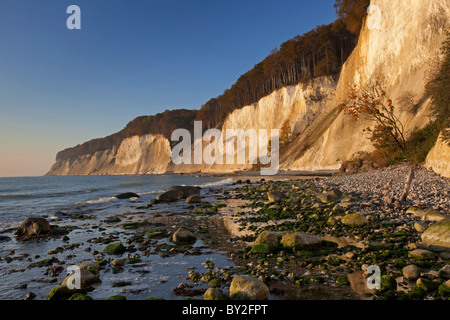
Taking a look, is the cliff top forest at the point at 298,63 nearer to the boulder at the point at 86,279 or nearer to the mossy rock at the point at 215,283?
the mossy rock at the point at 215,283

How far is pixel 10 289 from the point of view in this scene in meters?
5.23

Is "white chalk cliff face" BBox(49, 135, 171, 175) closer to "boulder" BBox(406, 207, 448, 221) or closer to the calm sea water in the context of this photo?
the calm sea water

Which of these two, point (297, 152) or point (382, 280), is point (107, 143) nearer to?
point (297, 152)

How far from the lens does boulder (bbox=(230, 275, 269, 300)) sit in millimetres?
4191

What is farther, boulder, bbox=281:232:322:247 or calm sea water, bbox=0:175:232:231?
calm sea water, bbox=0:175:232:231

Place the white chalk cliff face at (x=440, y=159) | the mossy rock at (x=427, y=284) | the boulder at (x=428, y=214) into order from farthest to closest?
1. the white chalk cliff face at (x=440, y=159)
2. the boulder at (x=428, y=214)
3. the mossy rock at (x=427, y=284)

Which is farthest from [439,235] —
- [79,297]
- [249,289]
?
[79,297]

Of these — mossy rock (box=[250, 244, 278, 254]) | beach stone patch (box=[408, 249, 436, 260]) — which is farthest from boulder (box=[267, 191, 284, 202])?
beach stone patch (box=[408, 249, 436, 260])

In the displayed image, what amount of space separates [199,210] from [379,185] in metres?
9.62

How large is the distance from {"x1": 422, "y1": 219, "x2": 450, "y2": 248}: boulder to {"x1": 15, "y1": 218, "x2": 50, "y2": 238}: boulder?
40.5 ft

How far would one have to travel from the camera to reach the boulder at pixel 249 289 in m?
4.19

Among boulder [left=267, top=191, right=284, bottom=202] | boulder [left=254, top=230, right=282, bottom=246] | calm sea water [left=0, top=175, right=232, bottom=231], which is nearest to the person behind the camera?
boulder [left=254, top=230, right=282, bottom=246]

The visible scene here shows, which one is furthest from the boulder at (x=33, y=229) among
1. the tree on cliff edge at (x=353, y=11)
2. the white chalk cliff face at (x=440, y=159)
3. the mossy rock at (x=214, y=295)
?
the tree on cliff edge at (x=353, y=11)

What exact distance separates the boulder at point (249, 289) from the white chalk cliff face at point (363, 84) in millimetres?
13663
